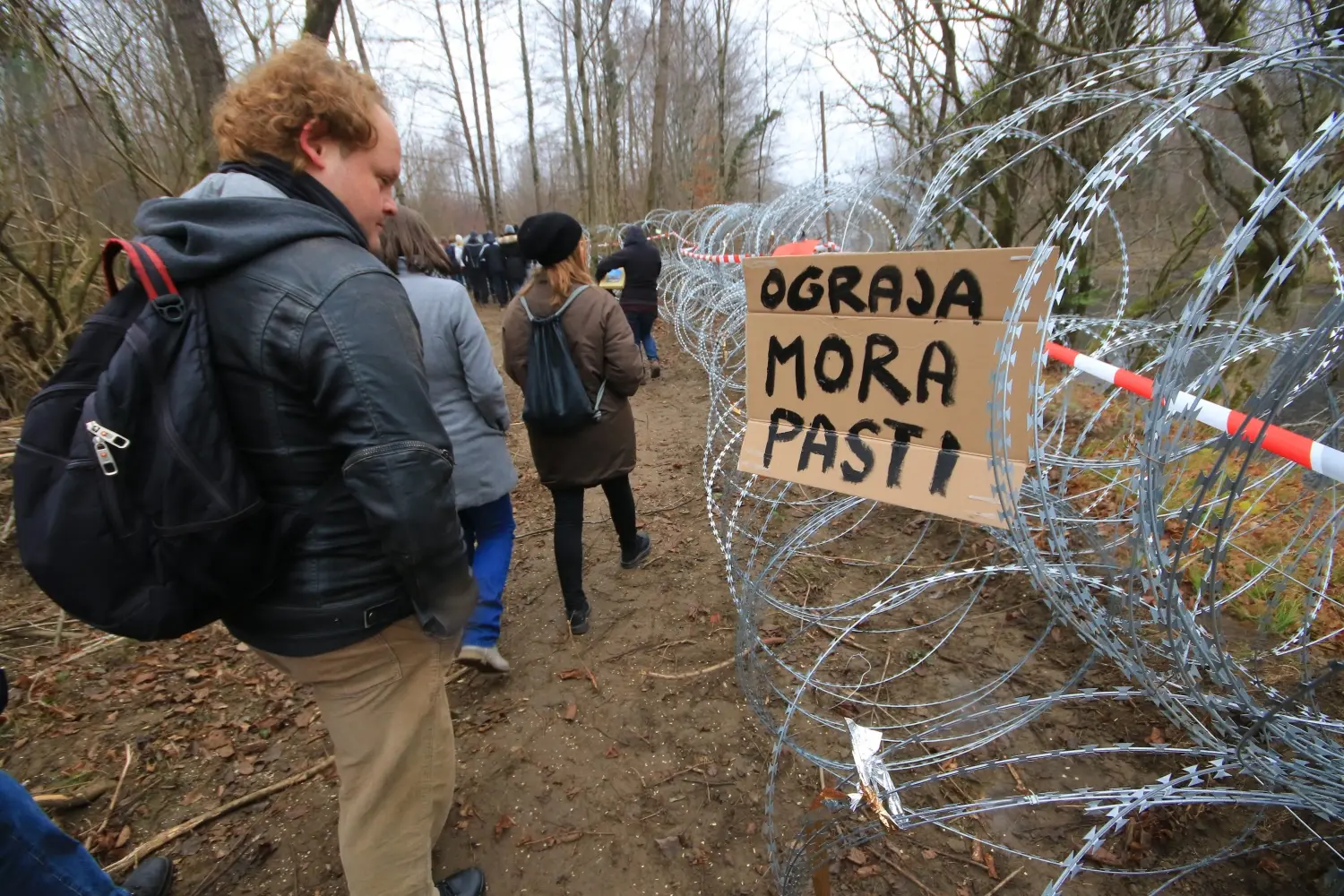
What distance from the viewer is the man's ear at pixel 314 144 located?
1.33 metres

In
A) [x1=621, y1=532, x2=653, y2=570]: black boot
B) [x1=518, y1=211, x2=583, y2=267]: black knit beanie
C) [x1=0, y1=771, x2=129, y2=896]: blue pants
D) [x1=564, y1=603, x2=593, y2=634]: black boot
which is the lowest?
[x1=564, y1=603, x2=593, y2=634]: black boot

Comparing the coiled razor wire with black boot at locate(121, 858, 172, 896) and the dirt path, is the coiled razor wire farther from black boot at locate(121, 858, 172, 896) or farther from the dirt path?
black boot at locate(121, 858, 172, 896)

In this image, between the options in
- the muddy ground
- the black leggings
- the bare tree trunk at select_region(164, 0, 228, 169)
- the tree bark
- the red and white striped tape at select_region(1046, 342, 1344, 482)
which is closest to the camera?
the red and white striped tape at select_region(1046, 342, 1344, 482)

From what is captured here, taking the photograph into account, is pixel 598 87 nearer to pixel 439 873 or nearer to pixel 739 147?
pixel 739 147

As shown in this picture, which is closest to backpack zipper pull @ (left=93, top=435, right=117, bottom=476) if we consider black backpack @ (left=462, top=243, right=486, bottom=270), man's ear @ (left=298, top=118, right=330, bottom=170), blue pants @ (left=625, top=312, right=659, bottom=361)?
man's ear @ (left=298, top=118, right=330, bottom=170)

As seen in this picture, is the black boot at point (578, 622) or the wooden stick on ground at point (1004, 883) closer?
the wooden stick on ground at point (1004, 883)

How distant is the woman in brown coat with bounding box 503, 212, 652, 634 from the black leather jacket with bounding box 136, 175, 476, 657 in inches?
60.5

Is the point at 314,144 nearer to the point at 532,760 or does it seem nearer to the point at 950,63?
the point at 532,760

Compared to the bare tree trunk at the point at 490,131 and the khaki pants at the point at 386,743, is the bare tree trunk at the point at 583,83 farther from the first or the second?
the khaki pants at the point at 386,743

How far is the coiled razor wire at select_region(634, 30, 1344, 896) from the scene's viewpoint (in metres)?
1.18

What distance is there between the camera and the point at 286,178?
132cm

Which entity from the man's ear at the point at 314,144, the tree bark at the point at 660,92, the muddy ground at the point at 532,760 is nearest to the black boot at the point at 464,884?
the muddy ground at the point at 532,760

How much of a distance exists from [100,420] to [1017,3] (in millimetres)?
9067

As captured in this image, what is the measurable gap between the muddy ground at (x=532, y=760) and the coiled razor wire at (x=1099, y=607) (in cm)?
10
